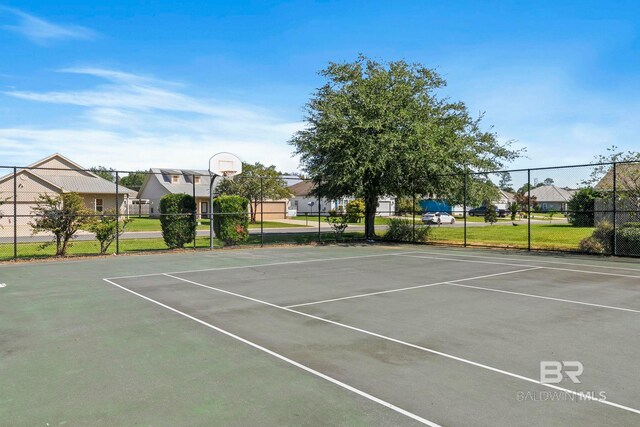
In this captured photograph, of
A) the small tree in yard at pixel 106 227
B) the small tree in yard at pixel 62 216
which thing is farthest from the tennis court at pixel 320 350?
the small tree in yard at pixel 106 227

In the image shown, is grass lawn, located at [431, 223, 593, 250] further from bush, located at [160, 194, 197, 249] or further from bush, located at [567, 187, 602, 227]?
bush, located at [160, 194, 197, 249]

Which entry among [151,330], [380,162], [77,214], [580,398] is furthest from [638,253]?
[77,214]

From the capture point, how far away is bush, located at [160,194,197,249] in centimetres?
1783

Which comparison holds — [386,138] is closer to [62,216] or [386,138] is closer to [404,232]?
[404,232]

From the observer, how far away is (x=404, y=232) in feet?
74.2

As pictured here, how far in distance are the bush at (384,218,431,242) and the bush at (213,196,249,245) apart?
25.0ft

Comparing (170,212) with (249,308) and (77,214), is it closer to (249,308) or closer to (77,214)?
(77,214)

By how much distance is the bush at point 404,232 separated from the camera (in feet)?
73.1

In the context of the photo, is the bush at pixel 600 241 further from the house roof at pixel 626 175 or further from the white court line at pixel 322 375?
the white court line at pixel 322 375

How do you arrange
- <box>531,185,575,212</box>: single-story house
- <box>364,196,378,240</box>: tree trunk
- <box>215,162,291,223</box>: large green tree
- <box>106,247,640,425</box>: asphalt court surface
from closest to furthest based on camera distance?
<box>106,247,640,425</box>: asphalt court surface
<box>364,196,378,240</box>: tree trunk
<box>215,162,291,223</box>: large green tree
<box>531,185,575,212</box>: single-story house

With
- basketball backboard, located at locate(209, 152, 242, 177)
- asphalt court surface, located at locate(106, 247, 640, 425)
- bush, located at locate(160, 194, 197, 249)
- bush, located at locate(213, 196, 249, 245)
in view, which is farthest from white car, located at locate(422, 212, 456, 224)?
asphalt court surface, located at locate(106, 247, 640, 425)

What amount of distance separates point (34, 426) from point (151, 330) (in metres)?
2.84

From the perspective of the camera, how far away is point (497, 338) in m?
6.00

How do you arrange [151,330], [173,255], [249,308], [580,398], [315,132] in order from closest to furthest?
[580,398], [151,330], [249,308], [173,255], [315,132]
